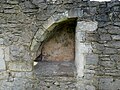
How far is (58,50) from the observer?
4.24 m

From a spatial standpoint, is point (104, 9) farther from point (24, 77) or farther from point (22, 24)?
point (24, 77)

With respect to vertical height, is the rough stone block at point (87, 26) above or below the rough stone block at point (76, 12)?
below

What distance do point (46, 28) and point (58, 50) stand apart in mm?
654

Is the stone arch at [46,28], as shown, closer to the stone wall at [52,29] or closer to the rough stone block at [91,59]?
the stone wall at [52,29]

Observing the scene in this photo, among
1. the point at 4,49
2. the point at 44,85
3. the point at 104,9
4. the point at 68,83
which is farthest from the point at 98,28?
the point at 4,49

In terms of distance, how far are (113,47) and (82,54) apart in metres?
0.60

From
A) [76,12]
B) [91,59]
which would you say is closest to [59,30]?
[76,12]

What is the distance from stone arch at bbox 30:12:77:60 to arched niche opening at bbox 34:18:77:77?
0.18 meters

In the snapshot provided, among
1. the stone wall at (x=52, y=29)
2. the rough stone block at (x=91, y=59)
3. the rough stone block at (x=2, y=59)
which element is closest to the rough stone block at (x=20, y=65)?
the stone wall at (x=52, y=29)

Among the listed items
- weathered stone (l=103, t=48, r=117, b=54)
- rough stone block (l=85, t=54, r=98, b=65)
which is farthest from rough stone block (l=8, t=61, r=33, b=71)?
weathered stone (l=103, t=48, r=117, b=54)

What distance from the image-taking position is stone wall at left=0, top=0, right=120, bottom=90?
12.2 ft

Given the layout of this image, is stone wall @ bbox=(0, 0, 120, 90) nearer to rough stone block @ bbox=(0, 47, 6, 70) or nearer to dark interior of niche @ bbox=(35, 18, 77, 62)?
rough stone block @ bbox=(0, 47, 6, 70)

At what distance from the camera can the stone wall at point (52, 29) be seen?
3725 millimetres

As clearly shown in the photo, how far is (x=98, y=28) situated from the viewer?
12.3ft
